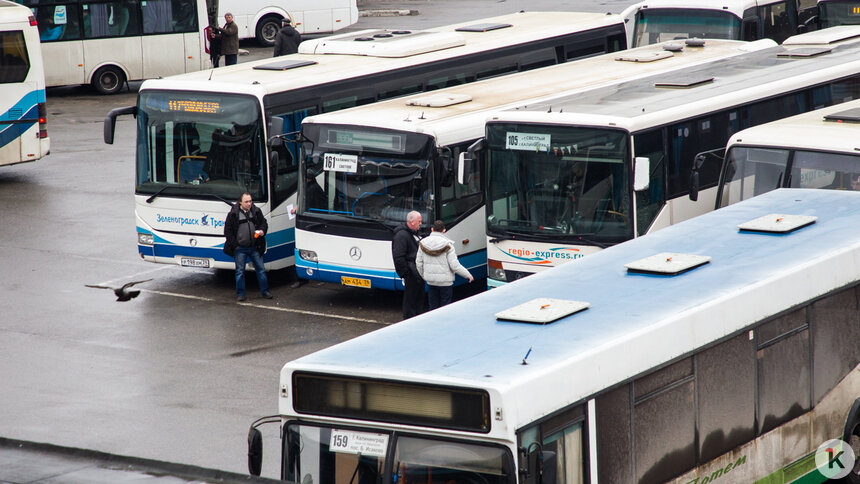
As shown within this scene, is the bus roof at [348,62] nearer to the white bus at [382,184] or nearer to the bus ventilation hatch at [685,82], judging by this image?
the white bus at [382,184]

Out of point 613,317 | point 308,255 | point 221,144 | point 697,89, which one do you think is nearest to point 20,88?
point 221,144

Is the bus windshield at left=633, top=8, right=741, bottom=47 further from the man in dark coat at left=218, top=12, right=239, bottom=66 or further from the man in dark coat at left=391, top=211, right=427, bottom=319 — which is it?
the man in dark coat at left=391, top=211, right=427, bottom=319

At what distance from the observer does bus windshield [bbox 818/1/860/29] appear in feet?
87.4

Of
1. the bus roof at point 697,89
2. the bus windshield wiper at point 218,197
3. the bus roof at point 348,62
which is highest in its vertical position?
the bus roof at point 348,62

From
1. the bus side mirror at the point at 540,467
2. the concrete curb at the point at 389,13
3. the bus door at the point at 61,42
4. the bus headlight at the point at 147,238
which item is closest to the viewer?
the bus side mirror at the point at 540,467

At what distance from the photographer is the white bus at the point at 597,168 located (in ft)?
46.8

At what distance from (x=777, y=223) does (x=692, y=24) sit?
1680cm

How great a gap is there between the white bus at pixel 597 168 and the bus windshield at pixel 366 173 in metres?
1.03

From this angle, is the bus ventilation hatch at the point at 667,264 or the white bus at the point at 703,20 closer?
the bus ventilation hatch at the point at 667,264

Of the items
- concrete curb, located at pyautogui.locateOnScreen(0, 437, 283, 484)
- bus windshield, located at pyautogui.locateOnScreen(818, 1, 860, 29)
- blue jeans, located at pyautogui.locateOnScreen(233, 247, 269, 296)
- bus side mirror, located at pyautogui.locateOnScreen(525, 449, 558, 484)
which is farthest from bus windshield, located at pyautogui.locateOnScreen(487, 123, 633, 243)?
bus windshield, located at pyautogui.locateOnScreen(818, 1, 860, 29)

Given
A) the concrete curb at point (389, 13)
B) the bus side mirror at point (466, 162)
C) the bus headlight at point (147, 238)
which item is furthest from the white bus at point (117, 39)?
the bus side mirror at point (466, 162)

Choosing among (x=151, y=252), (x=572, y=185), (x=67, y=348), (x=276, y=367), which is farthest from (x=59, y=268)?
(x=572, y=185)

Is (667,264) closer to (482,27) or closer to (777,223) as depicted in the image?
(777,223)

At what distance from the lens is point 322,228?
16.4 m
